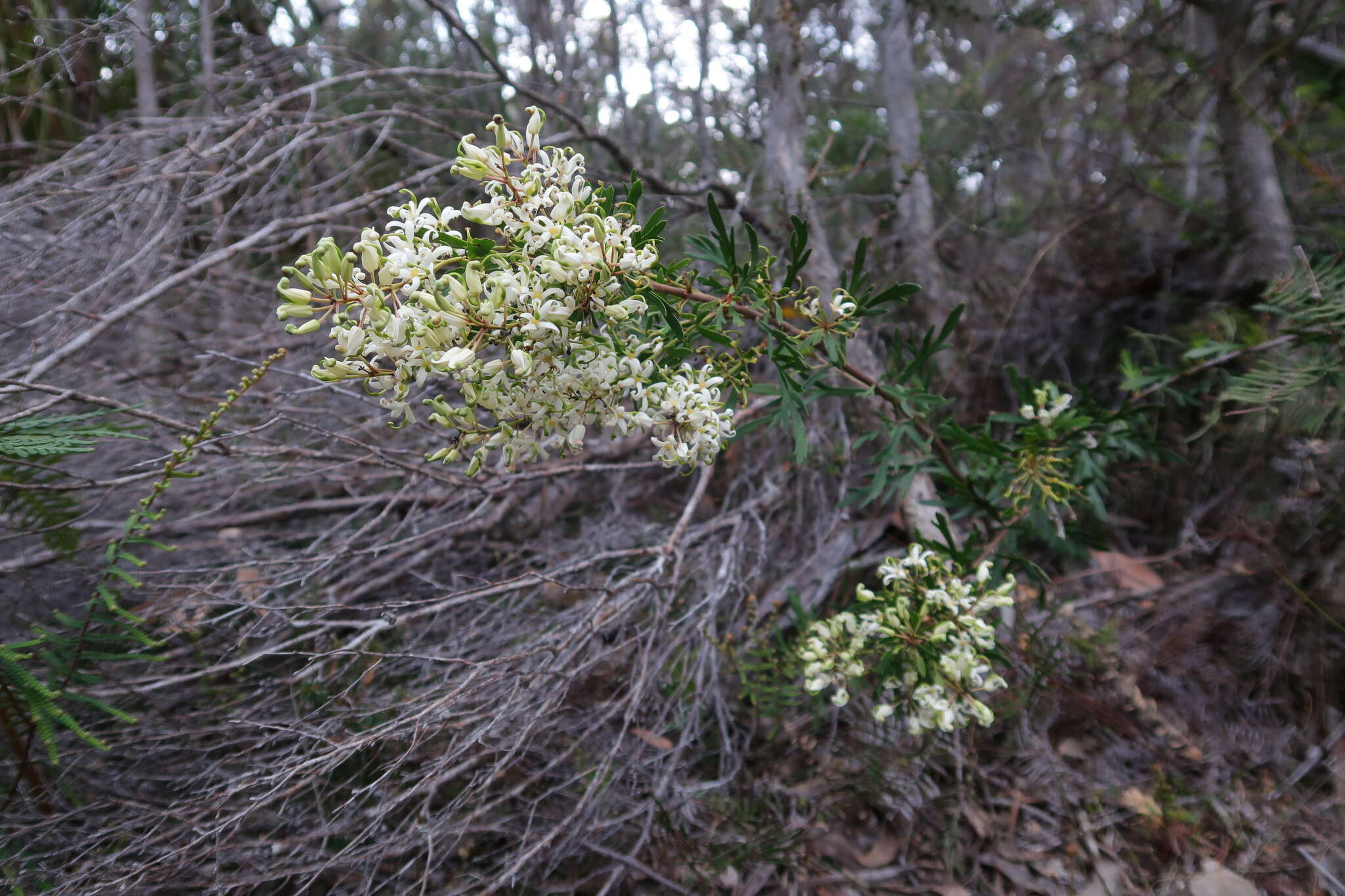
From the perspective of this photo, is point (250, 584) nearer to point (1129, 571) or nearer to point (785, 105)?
point (785, 105)

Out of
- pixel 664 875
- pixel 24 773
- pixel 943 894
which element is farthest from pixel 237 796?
pixel 943 894

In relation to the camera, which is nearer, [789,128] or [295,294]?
[295,294]

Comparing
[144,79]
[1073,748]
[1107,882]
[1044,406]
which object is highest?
[144,79]

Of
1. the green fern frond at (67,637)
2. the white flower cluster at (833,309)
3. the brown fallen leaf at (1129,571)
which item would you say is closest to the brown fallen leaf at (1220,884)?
the brown fallen leaf at (1129,571)

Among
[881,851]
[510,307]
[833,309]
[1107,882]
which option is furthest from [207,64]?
[1107,882]

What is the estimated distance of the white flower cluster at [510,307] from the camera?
1.00 m

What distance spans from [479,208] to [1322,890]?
8.59ft

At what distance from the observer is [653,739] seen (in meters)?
2.11

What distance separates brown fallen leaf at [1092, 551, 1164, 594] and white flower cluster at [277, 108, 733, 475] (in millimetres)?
2194

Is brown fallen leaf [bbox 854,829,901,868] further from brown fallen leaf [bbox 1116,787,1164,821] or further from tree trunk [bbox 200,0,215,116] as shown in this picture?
tree trunk [bbox 200,0,215,116]

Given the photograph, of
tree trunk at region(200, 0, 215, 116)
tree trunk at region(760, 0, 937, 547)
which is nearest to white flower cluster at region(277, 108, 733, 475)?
tree trunk at region(760, 0, 937, 547)

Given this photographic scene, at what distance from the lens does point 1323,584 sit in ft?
7.31

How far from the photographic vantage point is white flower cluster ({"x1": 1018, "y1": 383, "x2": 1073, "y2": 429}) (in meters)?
1.87

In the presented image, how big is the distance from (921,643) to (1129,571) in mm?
A: 1571
